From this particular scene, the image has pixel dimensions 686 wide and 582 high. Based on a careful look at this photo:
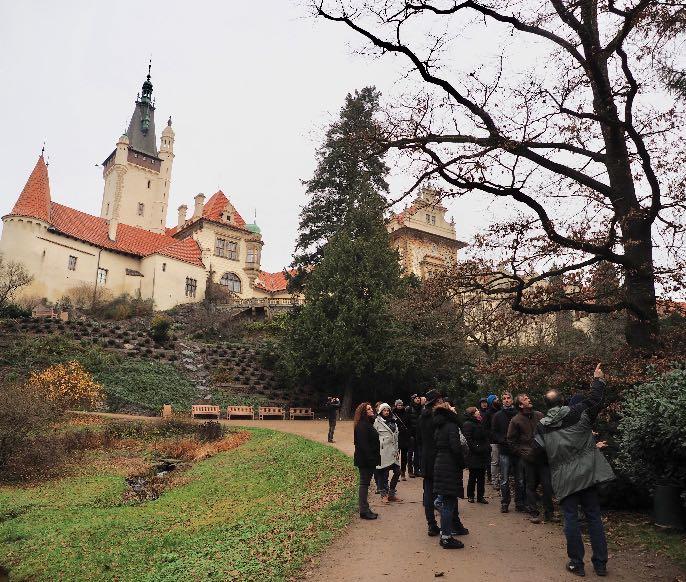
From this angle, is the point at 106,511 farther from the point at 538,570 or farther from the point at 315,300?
the point at 315,300

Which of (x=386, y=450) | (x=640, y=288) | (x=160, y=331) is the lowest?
(x=386, y=450)

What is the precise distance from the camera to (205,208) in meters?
57.8

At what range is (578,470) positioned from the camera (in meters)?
6.16

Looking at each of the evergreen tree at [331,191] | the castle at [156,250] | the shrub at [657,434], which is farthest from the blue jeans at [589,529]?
the castle at [156,250]

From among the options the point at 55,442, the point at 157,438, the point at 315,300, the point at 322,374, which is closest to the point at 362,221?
the point at 315,300

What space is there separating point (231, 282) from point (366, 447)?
47.2 m

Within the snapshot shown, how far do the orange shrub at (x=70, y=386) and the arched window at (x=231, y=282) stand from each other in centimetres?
3015

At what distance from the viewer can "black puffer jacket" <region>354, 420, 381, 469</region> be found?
338 inches

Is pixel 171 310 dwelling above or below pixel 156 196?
below

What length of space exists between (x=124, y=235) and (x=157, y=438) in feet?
121

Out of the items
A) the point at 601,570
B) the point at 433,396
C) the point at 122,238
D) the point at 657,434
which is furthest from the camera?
the point at 122,238

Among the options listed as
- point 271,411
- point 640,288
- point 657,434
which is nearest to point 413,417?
point 640,288

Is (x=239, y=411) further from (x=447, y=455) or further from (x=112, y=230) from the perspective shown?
(x=112, y=230)

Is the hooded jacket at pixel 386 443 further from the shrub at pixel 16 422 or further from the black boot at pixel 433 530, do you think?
the shrub at pixel 16 422
